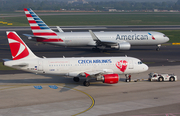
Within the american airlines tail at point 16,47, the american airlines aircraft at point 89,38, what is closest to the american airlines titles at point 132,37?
the american airlines aircraft at point 89,38

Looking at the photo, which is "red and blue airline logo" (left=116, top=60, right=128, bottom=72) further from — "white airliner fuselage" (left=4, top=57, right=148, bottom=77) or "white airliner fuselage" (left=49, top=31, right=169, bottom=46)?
"white airliner fuselage" (left=49, top=31, right=169, bottom=46)

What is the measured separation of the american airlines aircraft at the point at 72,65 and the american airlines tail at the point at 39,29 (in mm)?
28350

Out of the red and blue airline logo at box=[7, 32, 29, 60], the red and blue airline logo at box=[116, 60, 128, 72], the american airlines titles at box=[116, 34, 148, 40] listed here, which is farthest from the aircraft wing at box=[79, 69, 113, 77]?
the american airlines titles at box=[116, 34, 148, 40]

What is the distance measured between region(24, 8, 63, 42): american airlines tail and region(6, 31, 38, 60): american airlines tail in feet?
93.8

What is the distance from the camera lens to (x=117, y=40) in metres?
68.0

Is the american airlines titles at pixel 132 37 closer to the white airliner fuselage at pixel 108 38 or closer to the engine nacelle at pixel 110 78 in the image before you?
the white airliner fuselage at pixel 108 38

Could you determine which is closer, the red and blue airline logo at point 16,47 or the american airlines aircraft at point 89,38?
the red and blue airline logo at point 16,47

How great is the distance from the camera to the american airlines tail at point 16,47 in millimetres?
35281

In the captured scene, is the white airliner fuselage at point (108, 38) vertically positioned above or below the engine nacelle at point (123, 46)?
above

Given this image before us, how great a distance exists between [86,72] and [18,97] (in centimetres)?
1075

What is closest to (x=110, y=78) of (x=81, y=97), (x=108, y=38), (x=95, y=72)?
(x=95, y=72)

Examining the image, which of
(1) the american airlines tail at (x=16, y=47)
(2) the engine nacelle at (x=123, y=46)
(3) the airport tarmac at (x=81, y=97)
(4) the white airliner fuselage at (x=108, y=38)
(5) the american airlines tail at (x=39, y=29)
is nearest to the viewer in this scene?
(3) the airport tarmac at (x=81, y=97)

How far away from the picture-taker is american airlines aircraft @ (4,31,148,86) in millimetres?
35344

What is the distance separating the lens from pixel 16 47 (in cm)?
3559
